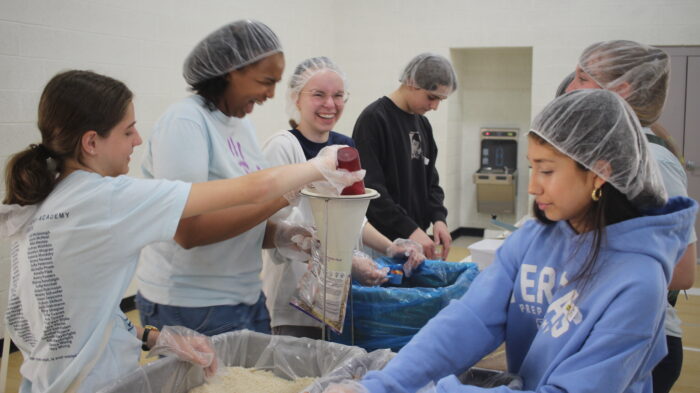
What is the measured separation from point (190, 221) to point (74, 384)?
1.43 ft

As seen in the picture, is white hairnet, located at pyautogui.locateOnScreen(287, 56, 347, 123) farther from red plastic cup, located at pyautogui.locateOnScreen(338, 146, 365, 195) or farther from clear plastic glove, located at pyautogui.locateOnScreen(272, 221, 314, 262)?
red plastic cup, located at pyautogui.locateOnScreen(338, 146, 365, 195)

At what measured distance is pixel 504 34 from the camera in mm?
6246

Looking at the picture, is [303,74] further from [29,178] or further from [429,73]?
[29,178]

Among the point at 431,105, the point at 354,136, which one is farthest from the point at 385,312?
the point at 431,105

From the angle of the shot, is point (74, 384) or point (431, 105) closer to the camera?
point (74, 384)

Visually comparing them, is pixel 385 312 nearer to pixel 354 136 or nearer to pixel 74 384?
pixel 74 384

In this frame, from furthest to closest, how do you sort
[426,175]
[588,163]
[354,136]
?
[426,175] < [354,136] < [588,163]

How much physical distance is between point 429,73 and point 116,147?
5.65 feet

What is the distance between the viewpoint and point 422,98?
2.81 metres

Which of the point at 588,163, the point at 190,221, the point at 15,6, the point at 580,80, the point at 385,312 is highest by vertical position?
the point at 15,6

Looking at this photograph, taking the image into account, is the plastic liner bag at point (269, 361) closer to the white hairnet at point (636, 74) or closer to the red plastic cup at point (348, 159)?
the red plastic cup at point (348, 159)

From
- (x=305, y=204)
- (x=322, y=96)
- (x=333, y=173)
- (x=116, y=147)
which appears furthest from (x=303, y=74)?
(x=116, y=147)

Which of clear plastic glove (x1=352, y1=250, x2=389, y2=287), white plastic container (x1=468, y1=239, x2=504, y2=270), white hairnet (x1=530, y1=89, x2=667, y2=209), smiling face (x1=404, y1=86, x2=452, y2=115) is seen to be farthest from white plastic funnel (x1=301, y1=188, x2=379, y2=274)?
smiling face (x1=404, y1=86, x2=452, y2=115)

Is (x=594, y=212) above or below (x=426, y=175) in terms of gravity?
above
